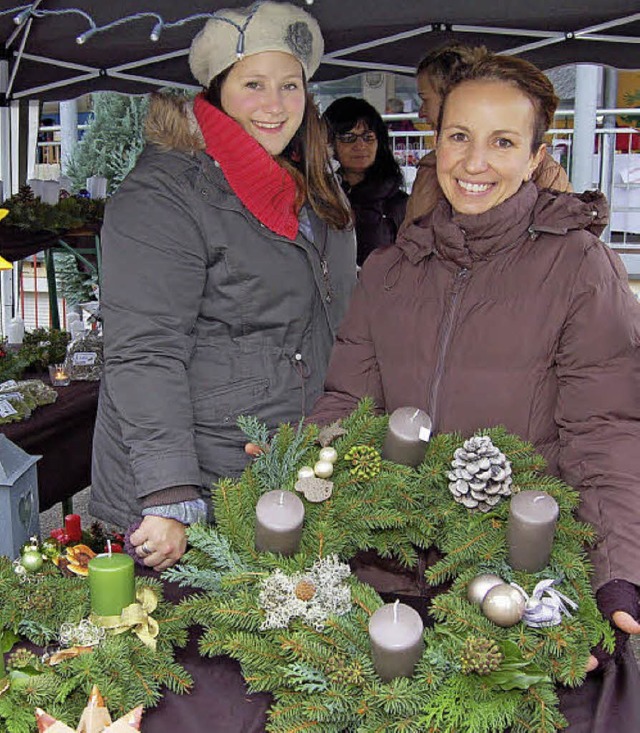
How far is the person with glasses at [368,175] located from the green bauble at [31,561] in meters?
2.46

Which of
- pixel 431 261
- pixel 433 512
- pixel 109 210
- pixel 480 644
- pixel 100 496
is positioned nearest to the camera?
pixel 480 644

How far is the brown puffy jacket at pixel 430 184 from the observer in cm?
141

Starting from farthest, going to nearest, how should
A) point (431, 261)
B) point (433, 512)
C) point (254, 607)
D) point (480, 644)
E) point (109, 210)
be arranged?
point (109, 210), point (431, 261), point (433, 512), point (254, 607), point (480, 644)

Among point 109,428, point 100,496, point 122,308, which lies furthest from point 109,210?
point 100,496

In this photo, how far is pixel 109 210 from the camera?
4.72 feet

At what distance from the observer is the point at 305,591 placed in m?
0.97

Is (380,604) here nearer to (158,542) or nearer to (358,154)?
(158,542)

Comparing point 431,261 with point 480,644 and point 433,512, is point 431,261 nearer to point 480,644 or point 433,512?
point 433,512

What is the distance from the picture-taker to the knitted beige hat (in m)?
1.47

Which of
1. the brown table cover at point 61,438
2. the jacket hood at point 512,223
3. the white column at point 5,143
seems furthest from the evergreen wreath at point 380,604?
the white column at point 5,143

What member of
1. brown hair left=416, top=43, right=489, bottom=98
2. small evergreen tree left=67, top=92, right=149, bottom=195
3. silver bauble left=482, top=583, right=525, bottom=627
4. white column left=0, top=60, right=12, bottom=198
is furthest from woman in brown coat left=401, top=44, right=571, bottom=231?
small evergreen tree left=67, top=92, right=149, bottom=195

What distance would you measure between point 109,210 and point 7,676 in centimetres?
80

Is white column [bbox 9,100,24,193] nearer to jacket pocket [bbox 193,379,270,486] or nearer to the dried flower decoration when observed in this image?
jacket pocket [bbox 193,379,270,486]

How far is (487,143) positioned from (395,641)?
2.50 ft
